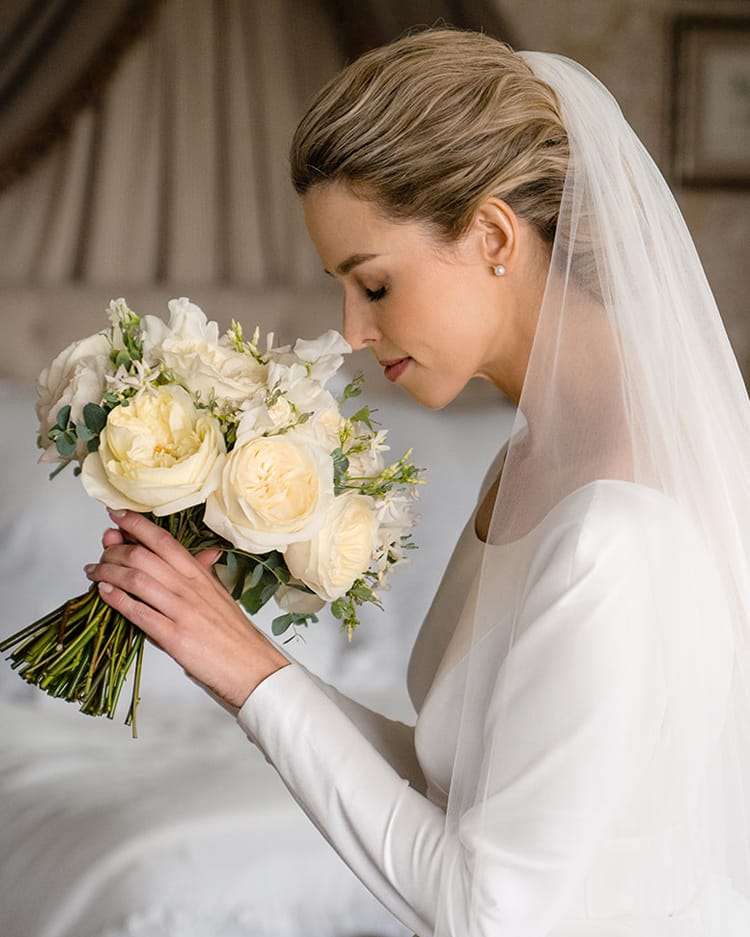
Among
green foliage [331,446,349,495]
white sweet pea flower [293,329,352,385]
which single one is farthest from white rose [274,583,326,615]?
white sweet pea flower [293,329,352,385]

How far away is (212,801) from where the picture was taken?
2.01 meters

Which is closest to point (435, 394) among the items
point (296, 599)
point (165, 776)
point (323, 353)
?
point (323, 353)

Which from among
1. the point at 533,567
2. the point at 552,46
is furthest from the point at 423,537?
the point at 533,567

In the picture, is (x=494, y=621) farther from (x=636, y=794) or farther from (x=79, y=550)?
(x=79, y=550)

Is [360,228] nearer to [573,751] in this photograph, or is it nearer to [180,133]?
[573,751]

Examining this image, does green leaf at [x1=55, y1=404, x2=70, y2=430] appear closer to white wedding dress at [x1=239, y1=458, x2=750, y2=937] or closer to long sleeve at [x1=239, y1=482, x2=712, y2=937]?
white wedding dress at [x1=239, y1=458, x2=750, y2=937]

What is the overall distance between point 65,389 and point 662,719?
2.38ft

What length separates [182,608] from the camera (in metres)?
1.22

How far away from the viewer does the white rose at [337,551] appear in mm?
1300

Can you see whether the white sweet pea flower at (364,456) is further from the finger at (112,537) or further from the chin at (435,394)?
the finger at (112,537)

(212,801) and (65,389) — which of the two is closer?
(65,389)

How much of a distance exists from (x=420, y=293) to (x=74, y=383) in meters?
0.40

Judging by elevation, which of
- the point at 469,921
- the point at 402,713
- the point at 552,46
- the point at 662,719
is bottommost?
the point at 402,713

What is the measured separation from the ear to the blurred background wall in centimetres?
168
